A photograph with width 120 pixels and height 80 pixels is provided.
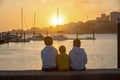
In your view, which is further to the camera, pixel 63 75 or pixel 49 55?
pixel 49 55

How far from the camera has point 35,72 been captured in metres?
14.8

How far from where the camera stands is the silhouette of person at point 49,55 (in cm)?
1530

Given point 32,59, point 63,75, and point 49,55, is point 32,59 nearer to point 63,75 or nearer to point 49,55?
point 49,55

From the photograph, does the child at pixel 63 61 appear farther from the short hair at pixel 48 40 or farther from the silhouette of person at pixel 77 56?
the short hair at pixel 48 40

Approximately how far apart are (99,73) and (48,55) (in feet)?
6.50

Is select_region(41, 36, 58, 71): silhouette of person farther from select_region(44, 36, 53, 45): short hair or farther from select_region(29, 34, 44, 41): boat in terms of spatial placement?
select_region(29, 34, 44, 41): boat

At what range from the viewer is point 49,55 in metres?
15.4

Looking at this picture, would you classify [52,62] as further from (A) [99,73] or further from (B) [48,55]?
(A) [99,73]

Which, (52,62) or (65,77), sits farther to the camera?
(52,62)

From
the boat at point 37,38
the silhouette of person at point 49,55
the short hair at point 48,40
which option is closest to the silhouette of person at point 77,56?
the silhouette of person at point 49,55

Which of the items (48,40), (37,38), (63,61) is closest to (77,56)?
(63,61)

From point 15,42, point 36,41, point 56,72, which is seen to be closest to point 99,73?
point 56,72

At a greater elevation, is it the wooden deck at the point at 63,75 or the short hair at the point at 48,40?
the short hair at the point at 48,40

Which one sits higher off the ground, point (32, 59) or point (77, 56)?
point (77, 56)
